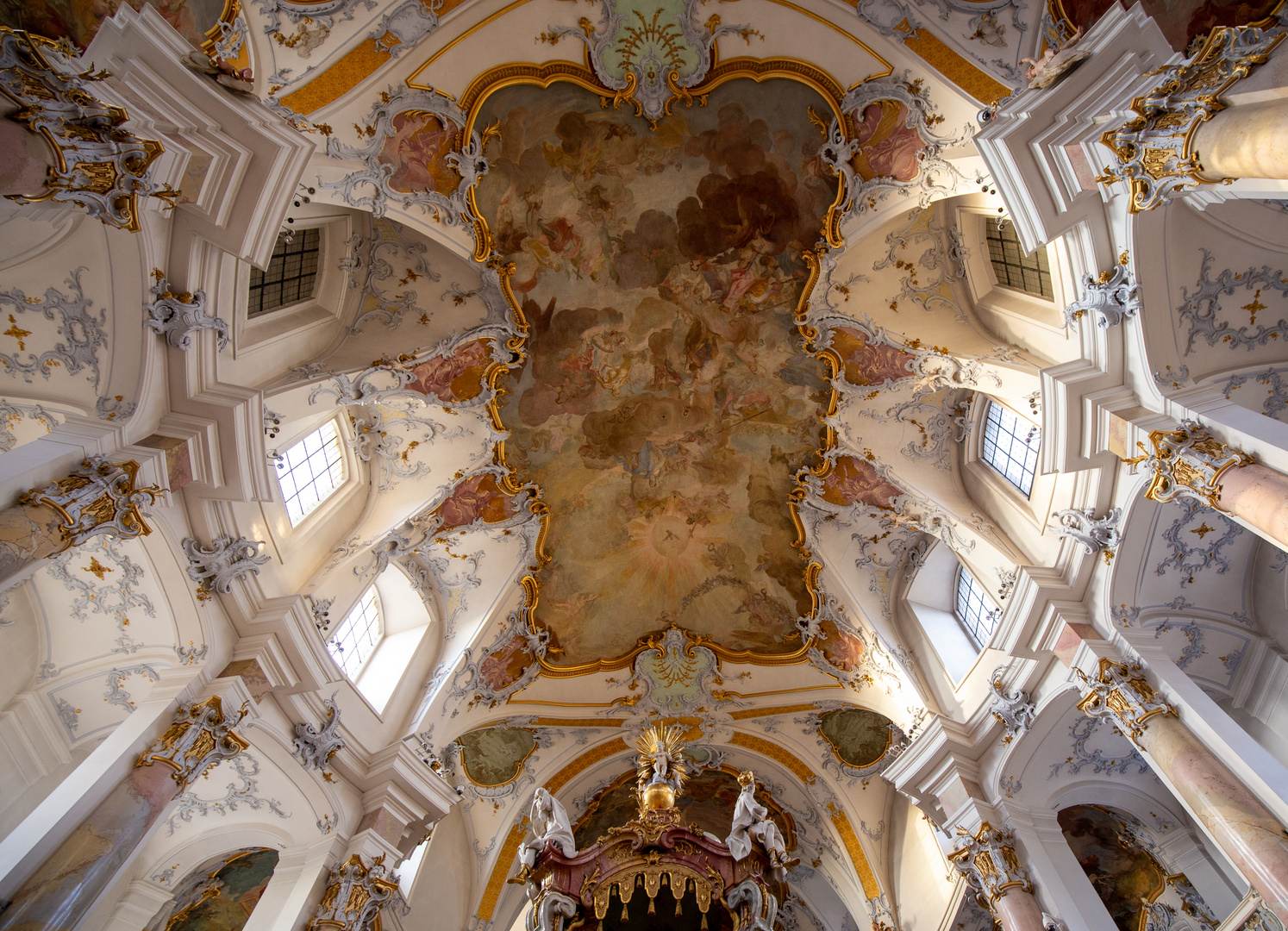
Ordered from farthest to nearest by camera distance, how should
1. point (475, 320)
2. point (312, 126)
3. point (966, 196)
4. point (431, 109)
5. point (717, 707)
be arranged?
point (717, 707), point (475, 320), point (966, 196), point (431, 109), point (312, 126)

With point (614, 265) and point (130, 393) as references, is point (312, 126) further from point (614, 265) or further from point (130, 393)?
point (614, 265)

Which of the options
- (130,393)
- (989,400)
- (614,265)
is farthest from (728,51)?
(130,393)

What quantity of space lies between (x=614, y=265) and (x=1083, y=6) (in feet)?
24.7

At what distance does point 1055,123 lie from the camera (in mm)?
7949

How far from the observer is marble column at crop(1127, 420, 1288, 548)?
6.61 metres

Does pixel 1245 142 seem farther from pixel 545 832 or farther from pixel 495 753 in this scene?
pixel 495 753

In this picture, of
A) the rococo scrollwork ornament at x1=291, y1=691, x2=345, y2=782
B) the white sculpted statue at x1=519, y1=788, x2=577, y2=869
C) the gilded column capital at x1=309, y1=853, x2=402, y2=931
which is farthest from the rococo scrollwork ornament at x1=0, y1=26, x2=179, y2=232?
the gilded column capital at x1=309, y1=853, x2=402, y2=931

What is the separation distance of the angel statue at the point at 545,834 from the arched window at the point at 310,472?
5.54 metres

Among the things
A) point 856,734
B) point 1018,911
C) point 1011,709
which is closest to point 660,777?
point 1018,911

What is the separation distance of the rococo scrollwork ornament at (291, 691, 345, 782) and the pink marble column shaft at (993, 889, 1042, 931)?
8.96 meters

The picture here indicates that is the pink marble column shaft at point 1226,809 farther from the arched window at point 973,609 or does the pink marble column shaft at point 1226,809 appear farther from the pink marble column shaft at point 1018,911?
the arched window at point 973,609

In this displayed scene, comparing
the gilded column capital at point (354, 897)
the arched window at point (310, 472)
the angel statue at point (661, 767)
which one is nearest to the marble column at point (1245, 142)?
the angel statue at point (661, 767)

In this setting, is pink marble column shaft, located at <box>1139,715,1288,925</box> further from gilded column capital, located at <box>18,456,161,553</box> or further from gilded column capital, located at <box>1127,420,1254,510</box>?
gilded column capital, located at <box>18,456,161,553</box>

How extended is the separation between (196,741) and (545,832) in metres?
4.20
